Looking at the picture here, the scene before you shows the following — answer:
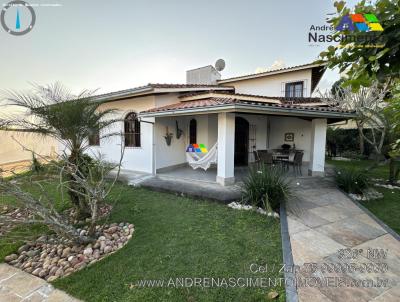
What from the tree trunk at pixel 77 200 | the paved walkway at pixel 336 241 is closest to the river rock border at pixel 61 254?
the tree trunk at pixel 77 200

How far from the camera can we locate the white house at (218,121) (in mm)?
7199

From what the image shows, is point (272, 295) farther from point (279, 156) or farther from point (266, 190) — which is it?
point (279, 156)

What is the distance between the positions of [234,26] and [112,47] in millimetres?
6610

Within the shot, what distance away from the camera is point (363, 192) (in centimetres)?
706

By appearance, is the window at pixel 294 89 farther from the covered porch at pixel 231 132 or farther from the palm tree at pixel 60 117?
the palm tree at pixel 60 117

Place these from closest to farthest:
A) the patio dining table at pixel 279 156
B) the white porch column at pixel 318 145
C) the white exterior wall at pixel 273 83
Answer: the white porch column at pixel 318 145 < the patio dining table at pixel 279 156 < the white exterior wall at pixel 273 83

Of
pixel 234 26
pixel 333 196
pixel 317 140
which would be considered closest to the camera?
pixel 333 196

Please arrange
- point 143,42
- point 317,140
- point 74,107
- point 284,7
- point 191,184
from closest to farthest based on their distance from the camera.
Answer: point 74,107 → point 191,184 → point 317,140 → point 284,7 → point 143,42

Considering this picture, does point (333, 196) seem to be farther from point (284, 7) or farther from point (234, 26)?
point (234, 26)

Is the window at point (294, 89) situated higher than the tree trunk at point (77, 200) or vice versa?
the window at point (294, 89)

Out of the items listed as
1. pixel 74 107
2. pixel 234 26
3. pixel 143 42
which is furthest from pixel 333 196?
pixel 143 42

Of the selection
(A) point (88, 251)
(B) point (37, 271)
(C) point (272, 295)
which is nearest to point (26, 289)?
(B) point (37, 271)

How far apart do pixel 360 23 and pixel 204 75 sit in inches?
548

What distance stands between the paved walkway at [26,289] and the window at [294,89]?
14683 millimetres
